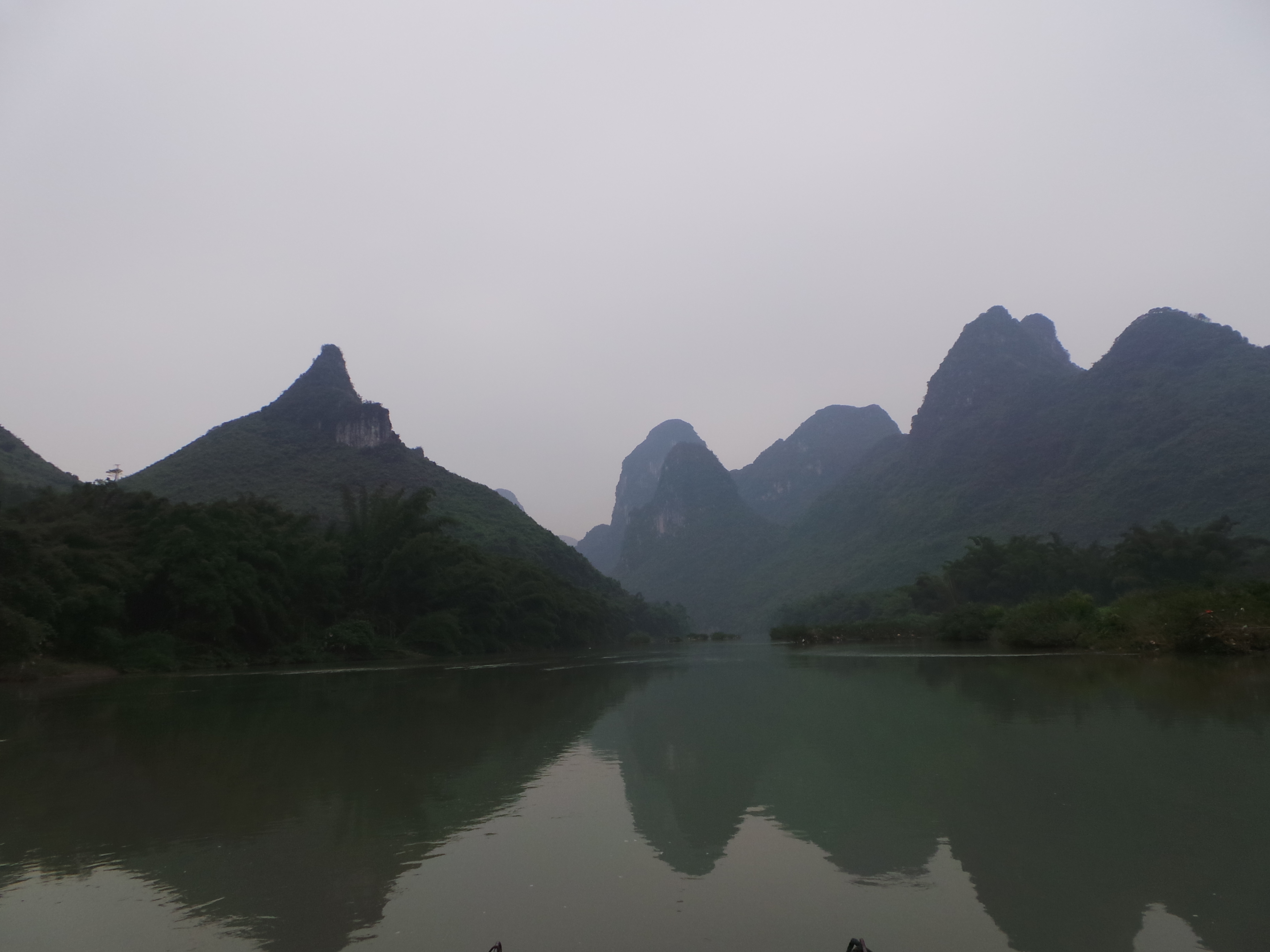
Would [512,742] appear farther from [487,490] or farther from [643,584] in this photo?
[643,584]

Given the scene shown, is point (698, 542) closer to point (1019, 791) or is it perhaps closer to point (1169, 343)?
point (1169, 343)

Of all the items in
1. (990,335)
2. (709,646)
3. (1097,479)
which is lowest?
(709,646)

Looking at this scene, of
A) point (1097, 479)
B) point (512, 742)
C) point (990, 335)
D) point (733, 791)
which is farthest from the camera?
point (990, 335)

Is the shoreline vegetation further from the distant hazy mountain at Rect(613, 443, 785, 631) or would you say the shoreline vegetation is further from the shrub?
the distant hazy mountain at Rect(613, 443, 785, 631)

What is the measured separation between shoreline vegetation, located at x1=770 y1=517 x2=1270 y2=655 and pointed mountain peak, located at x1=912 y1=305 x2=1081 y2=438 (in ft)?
126

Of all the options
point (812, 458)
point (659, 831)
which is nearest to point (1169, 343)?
point (659, 831)

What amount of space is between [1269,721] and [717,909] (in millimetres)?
7206

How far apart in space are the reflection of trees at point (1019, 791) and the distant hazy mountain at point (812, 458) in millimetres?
142314

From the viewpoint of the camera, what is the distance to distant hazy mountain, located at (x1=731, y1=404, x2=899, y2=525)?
156250 mm

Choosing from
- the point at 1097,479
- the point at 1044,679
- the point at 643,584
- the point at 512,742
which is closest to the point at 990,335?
the point at 1097,479

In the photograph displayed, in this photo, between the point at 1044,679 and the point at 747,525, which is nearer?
the point at 1044,679

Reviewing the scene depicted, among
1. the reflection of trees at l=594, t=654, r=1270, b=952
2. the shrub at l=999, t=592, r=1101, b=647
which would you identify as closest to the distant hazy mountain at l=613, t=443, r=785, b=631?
the shrub at l=999, t=592, r=1101, b=647

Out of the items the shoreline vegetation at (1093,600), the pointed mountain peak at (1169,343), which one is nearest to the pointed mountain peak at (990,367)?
the pointed mountain peak at (1169,343)

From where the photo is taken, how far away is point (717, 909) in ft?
11.2
